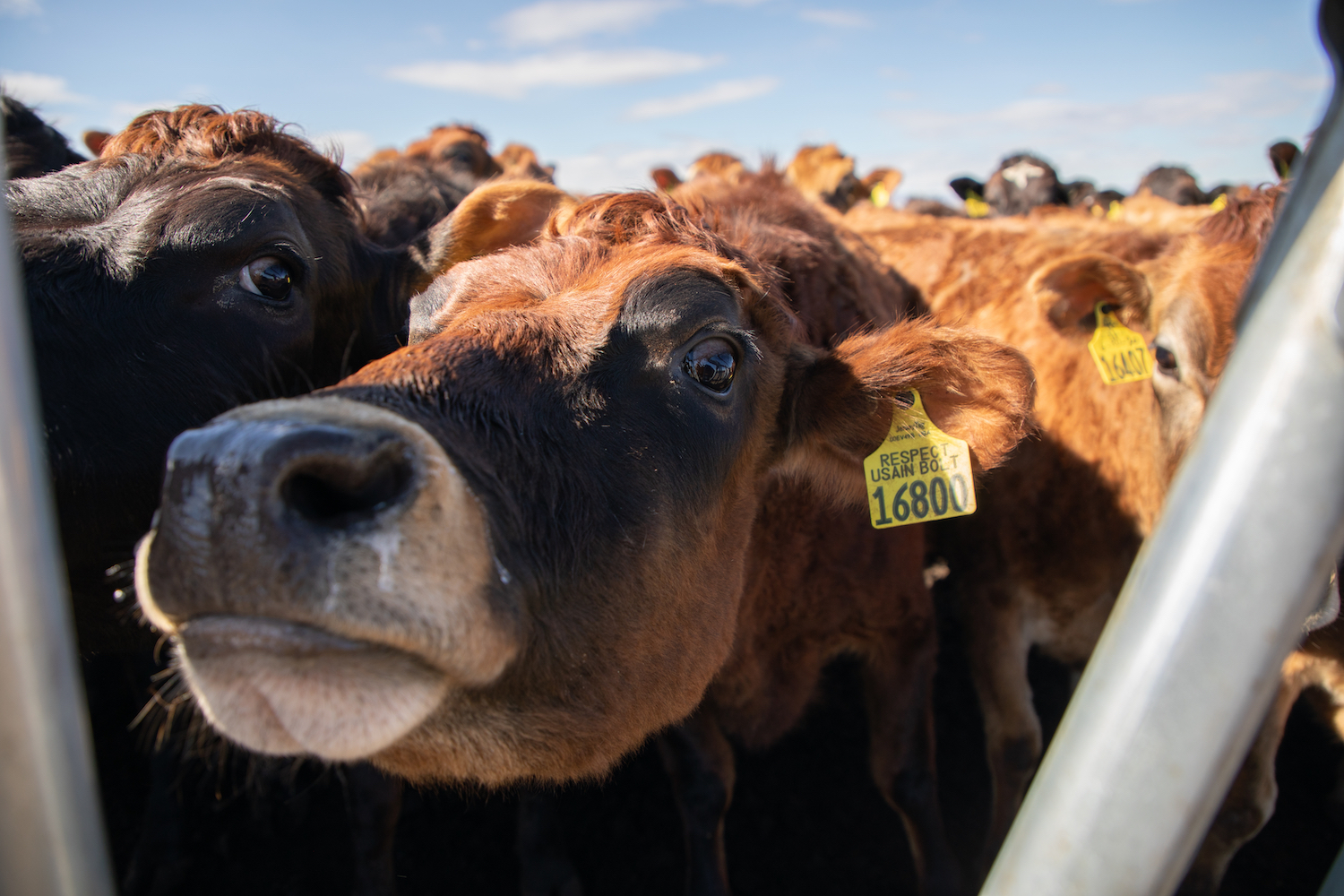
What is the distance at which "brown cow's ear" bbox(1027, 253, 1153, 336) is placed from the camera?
334 cm

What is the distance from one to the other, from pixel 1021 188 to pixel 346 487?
510 inches

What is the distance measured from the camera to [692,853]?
11.3 feet

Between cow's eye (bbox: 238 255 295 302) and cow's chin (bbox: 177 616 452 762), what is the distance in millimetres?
1632

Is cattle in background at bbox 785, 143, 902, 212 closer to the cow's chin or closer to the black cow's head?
the black cow's head

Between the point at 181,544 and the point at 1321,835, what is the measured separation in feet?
16.6

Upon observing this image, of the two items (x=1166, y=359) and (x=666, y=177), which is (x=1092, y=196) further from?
(x=1166, y=359)

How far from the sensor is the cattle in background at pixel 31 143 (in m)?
3.78

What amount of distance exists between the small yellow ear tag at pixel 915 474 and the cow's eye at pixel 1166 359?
1488 millimetres

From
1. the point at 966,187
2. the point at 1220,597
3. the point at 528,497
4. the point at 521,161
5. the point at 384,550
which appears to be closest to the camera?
the point at 1220,597

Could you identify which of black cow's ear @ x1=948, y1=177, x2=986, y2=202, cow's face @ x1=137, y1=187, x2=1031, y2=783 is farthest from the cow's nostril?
black cow's ear @ x1=948, y1=177, x2=986, y2=202

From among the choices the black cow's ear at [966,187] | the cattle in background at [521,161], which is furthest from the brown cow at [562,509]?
the black cow's ear at [966,187]

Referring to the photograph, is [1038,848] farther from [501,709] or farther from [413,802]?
[413,802]

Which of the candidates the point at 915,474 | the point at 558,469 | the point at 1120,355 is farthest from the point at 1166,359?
the point at 558,469

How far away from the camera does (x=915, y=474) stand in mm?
2369
